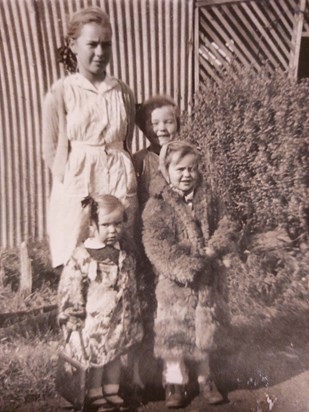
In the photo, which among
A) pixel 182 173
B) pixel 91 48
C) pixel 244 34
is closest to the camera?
pixel 91 48

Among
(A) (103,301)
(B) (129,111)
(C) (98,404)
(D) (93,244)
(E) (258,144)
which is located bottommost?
(C) (98,404)

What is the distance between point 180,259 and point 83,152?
603mm

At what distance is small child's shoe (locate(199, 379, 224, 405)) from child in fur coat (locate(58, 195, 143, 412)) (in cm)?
35

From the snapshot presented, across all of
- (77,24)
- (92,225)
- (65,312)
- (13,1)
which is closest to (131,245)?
(92,225)

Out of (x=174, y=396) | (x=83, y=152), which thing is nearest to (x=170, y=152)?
(x=83, y=152)

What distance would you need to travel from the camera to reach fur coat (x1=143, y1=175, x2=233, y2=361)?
252 cm

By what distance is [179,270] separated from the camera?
2.52m

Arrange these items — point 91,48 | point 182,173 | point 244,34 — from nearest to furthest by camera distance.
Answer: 1. point 91,48
2. point 182,173
3. point 244,34

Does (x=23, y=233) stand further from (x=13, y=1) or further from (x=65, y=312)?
(x=13, y=1)

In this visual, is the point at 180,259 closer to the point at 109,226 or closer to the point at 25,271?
the point at 109,226

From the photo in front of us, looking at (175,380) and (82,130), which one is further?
(175,380)

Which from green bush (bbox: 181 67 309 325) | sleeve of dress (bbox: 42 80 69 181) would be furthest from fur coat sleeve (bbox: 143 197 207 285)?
sleeve of dress (bbox: 42 80 69 181)

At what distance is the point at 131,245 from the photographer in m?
2.53

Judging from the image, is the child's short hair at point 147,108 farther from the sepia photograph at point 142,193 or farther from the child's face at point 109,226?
the child's face at point 109,226
